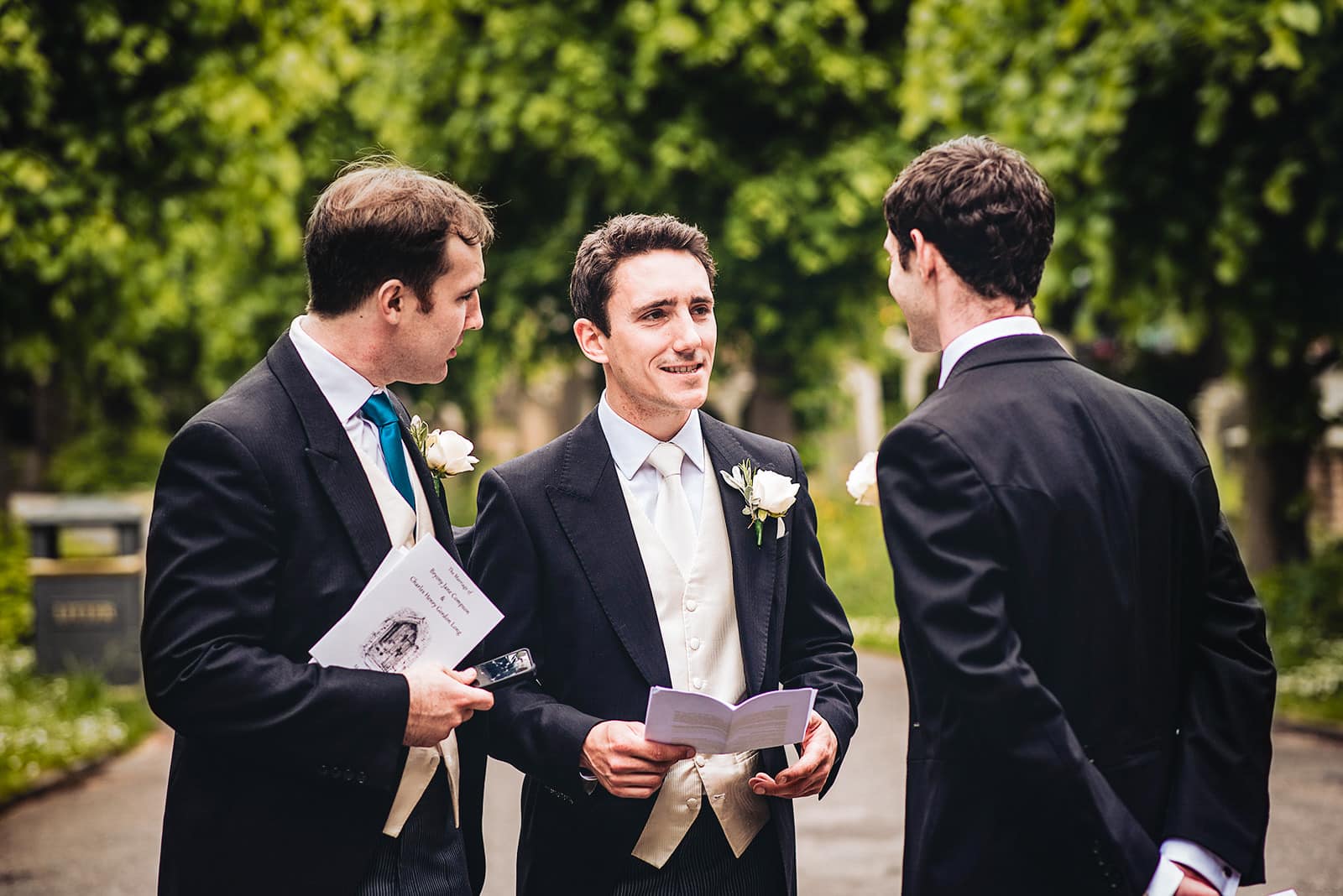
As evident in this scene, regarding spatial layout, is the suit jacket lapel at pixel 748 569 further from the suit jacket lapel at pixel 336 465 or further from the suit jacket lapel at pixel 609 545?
the suit jacket lapel at pixel 336 465

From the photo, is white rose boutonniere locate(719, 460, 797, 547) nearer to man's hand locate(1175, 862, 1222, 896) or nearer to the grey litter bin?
man's hand locate(1175, 862, 1222, 896)

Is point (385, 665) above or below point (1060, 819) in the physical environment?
above

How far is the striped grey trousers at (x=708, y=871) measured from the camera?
2791 millimetres

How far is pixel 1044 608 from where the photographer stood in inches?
93.5

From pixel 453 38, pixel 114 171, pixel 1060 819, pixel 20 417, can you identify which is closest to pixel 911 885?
pixel 1060 819

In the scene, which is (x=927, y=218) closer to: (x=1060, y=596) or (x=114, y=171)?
(x=1060, y=596)

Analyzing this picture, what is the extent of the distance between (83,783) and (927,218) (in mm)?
7117

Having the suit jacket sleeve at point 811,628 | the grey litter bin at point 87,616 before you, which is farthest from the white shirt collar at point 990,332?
the grey litter bin at point 87,616

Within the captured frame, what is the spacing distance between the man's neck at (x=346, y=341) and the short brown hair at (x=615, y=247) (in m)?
0.55

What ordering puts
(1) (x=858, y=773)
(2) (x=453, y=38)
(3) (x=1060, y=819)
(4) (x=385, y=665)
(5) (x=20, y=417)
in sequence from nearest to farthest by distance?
(3) (x=1060, y=819), (4) (x=385, y=665), (1) (x=858, y=773), (2) (x=453, y=38), (5) (x=20, y=417)

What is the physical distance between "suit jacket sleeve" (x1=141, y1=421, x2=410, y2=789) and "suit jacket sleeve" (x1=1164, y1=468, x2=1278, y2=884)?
136 centimetres

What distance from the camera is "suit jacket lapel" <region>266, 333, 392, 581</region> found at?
2494 millimetres

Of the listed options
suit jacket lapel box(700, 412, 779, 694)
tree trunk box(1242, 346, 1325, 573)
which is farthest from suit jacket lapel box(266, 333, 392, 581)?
tree trunk box(1242, 346, 1325, 573)

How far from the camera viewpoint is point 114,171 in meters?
8.52
